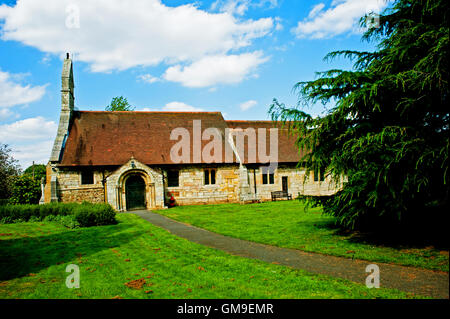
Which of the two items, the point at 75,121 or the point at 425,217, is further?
the point at 75,121

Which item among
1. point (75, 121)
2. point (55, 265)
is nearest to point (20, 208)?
point (75, 121)

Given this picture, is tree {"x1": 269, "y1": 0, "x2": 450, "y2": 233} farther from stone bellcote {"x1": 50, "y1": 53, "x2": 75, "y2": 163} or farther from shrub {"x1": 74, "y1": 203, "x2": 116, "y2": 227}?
stone bellcote {"x1": 50, "y1": 53, "x2": 75, "y2": 163}

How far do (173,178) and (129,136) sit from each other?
5.34 metres

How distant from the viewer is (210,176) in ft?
82.9

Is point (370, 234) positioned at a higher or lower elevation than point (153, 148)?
lower

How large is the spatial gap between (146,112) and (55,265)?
21.2 metres

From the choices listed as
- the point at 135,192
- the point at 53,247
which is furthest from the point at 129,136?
the point at 53,247

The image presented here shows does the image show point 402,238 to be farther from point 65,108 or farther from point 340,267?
point 65,108

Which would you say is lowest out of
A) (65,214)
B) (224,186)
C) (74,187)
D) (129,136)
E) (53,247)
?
(53,247)

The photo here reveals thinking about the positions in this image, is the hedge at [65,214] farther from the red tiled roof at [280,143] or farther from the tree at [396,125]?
the red tiled roof at [280,143]

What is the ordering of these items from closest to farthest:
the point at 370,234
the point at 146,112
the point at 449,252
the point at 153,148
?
the point at 449,252 < the point at 370,234 < the point at 153,148 < the point at 146,112

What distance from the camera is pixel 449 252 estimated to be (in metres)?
6.93

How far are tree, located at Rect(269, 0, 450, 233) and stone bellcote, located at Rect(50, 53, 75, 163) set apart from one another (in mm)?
19356

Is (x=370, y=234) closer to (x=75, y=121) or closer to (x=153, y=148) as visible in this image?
(x=153, y=148)
